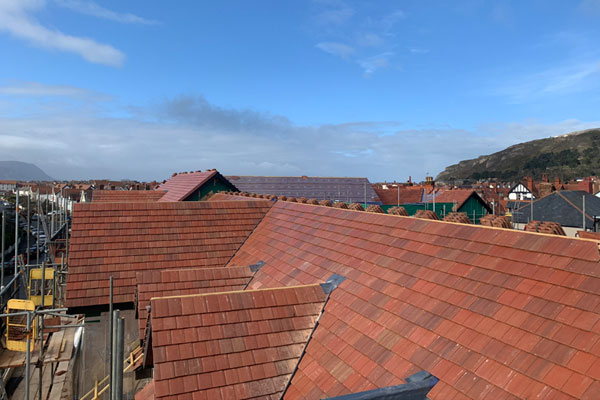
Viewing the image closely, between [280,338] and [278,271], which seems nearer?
[280,338]

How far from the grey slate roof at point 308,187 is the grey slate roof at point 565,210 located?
49.1 feet

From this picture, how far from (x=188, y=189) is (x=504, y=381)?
25.6 meters

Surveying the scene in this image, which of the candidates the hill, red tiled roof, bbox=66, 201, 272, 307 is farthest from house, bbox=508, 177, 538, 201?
the hill

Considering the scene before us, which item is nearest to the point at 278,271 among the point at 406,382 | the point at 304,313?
the point at 304,313

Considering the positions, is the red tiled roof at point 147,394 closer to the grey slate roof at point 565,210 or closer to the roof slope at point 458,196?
the grey slate roof at point 565,210

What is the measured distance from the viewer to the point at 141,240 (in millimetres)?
14195

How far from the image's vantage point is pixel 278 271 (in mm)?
11250

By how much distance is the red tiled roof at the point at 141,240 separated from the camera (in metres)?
12.5

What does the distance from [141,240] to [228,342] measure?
8.39m

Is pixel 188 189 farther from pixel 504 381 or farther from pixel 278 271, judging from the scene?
pixel 504 381

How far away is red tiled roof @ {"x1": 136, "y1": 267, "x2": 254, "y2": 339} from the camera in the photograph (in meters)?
10.0

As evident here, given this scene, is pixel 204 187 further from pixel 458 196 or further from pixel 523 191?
pixel 523 191

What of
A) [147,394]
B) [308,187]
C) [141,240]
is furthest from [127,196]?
[147,394]

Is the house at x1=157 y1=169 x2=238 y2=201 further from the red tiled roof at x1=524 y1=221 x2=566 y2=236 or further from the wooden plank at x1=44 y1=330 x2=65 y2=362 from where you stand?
the red tiled roof at x1=524 y1=221 x2=566 y2=236
